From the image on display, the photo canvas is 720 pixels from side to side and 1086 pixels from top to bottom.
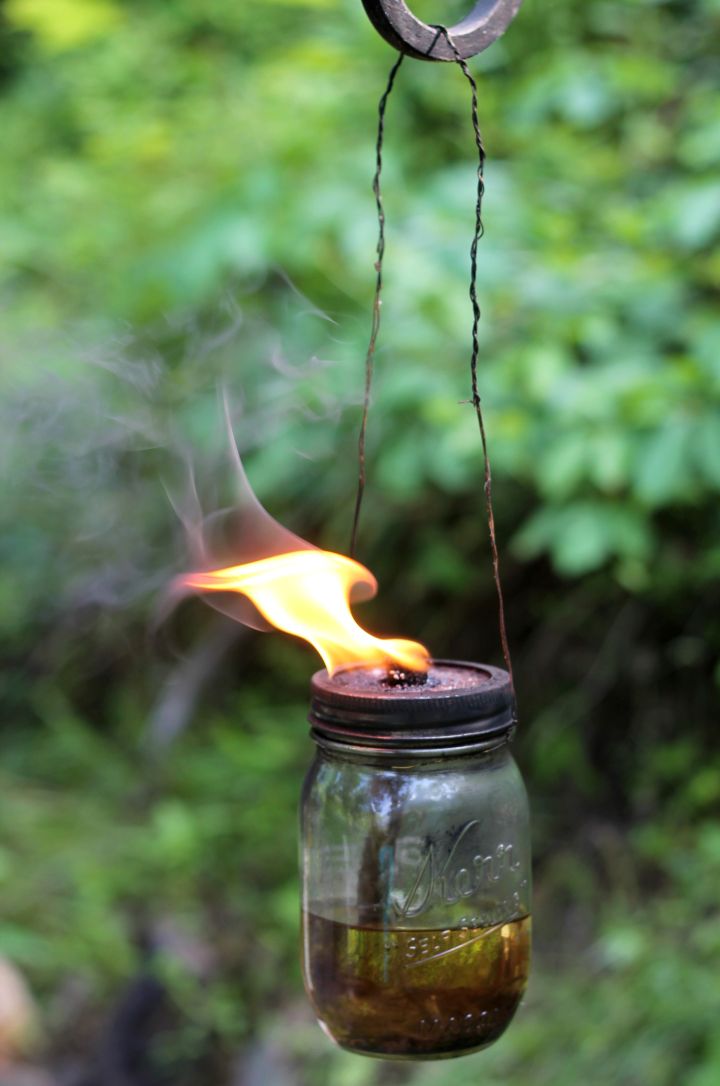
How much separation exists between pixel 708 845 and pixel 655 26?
6.28ft

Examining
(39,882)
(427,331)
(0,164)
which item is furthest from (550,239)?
(0,164)

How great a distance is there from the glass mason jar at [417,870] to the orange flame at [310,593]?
0.12ft

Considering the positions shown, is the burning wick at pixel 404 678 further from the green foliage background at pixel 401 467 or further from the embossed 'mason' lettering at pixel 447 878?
the green foliage background at pixel 401 467

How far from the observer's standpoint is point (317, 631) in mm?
1076

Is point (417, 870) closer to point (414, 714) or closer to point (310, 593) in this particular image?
point (414, 714)

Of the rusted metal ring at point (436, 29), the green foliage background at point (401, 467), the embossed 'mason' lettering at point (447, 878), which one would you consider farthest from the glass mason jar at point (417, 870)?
the green foliage background at point (401, 467)

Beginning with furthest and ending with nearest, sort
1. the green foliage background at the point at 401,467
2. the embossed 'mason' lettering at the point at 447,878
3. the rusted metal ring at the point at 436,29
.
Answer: the green foliage background at the point at 401,467, the embossed 'mason' lettering at the point at 447,878, the rusted metal ring at the point at 436,29

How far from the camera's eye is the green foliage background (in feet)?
7.83

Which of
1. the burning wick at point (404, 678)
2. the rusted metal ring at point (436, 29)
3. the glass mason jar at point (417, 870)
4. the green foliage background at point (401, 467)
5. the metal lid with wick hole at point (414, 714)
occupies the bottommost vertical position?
the green foliage background at point (401, 467)

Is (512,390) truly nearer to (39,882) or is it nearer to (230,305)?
(230,305)

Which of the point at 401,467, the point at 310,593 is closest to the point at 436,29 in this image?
the point at 310,593

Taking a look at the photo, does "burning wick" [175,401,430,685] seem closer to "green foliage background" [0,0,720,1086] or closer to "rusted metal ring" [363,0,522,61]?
"rusted metal ring" [363,0,522,61]

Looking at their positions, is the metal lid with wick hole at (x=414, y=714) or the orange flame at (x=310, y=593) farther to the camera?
the orange flame at (x=310, y=593)

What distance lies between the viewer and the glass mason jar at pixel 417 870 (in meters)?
0.96
